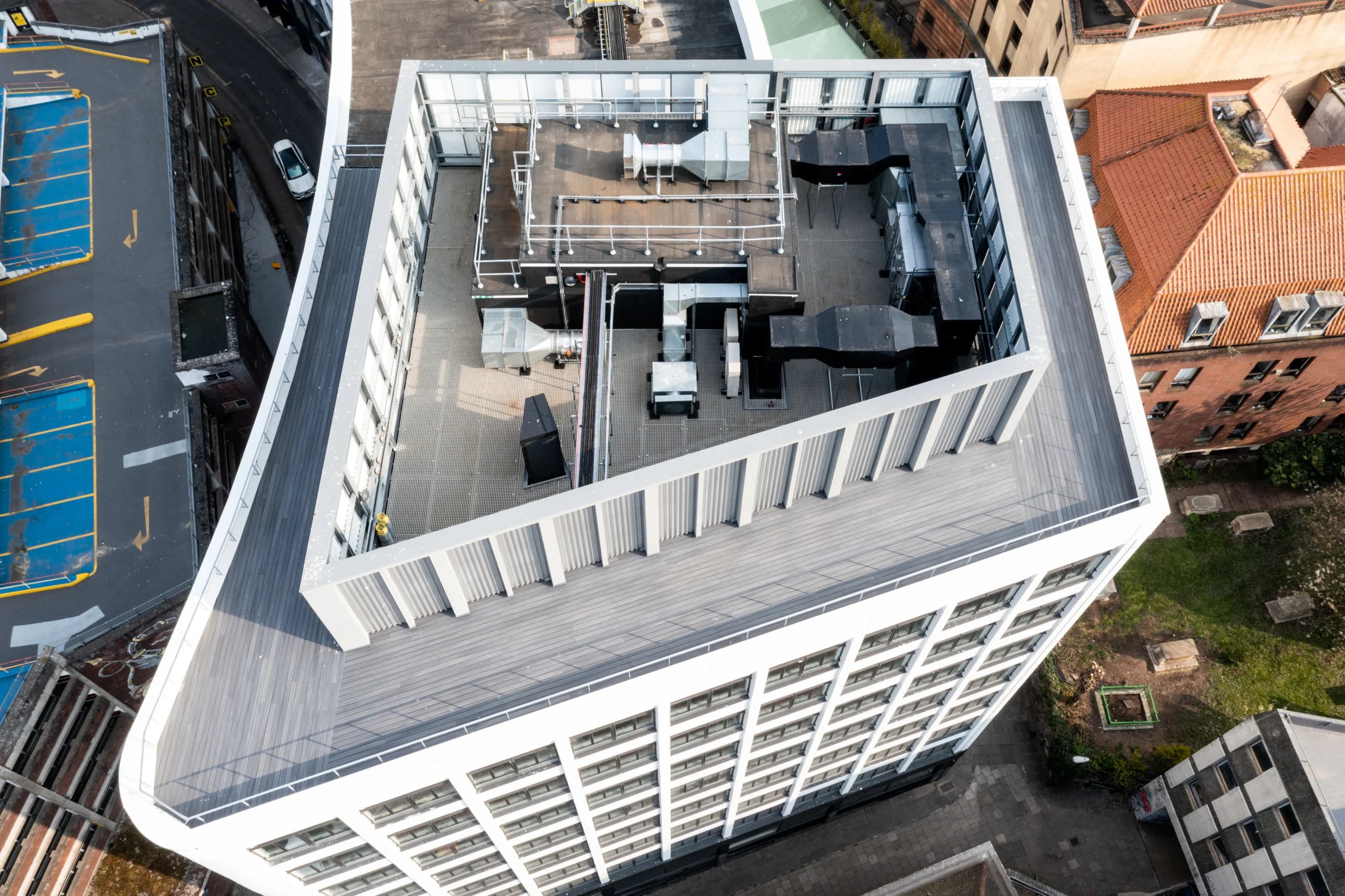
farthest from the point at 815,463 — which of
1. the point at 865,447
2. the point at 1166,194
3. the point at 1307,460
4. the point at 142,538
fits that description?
the point at 1307,460

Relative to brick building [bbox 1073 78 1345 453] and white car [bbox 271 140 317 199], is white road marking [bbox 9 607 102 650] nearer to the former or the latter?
white car [bbox 271 140 317 199]

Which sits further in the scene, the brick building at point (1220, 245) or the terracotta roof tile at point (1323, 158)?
the terracotta roof tile at point (1323, 158)

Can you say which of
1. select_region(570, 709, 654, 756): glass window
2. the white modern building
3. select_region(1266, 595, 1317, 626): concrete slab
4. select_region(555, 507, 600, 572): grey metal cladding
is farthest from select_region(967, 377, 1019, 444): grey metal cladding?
select_region(1266, 595, 1317, 626): concrete slab

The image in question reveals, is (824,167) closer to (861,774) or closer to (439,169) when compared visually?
(439,169)

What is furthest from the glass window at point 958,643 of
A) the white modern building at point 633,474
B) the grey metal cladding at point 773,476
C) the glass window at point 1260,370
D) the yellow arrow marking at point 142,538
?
the yellow arrow marking at point 142,538

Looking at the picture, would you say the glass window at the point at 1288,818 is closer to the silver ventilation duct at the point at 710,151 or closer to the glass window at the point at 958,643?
the glass window at the point at 958,643
